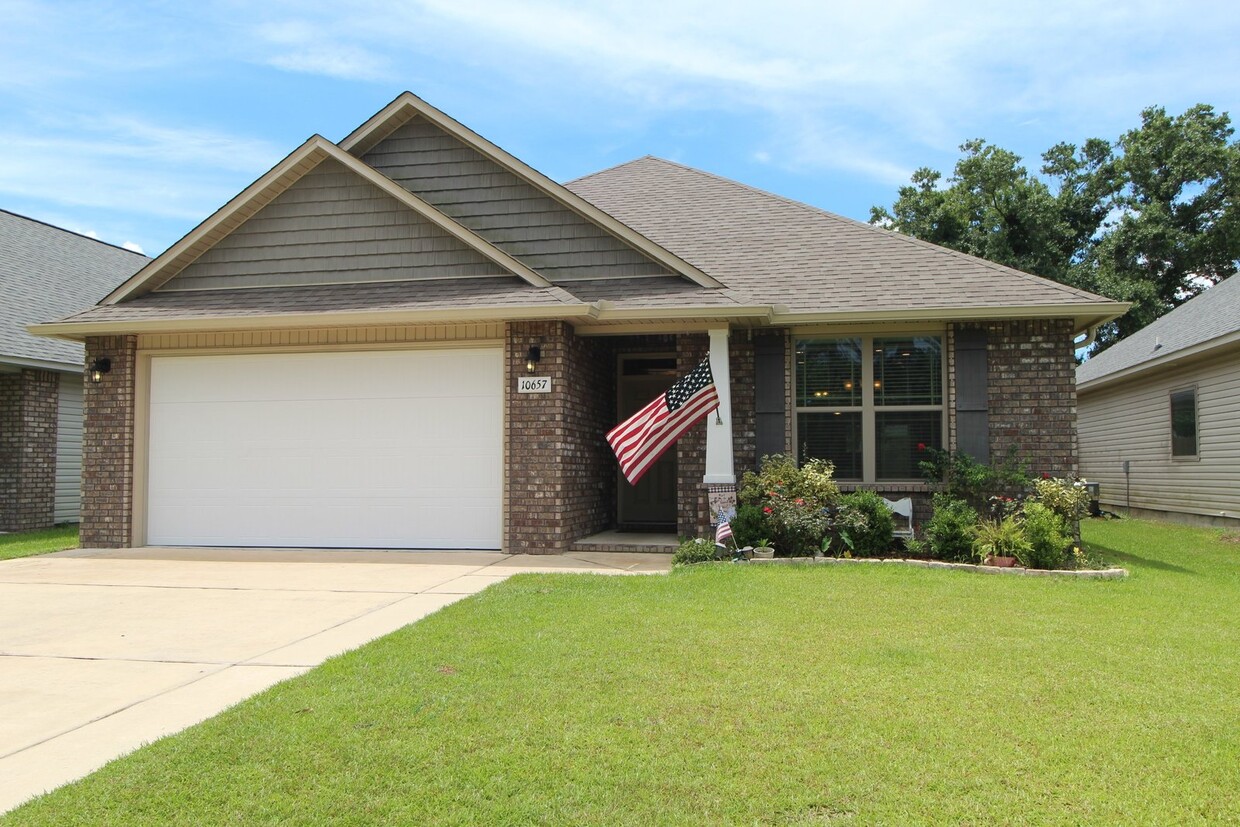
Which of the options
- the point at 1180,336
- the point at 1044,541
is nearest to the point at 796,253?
the point at 1044,541

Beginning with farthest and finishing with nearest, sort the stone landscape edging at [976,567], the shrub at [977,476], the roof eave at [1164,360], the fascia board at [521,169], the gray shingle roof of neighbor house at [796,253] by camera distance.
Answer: the roof eave at [1164,360], the fascia board at [521,169], the gray shingle roof of neighbor house at [796,253], the shrub at [977,476], the stone landscape edging at [976,567]

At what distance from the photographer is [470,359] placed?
1110cm

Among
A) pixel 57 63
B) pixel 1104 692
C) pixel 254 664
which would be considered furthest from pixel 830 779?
pixel 57 63

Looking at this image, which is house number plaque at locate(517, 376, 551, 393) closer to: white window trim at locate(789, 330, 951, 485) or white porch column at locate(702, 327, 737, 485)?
white porch column at locate(702, 327, 737, 485)

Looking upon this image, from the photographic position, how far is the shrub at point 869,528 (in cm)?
982

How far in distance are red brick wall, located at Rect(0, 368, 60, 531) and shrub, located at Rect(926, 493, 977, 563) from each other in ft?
45.3

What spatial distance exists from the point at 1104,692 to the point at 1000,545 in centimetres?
480

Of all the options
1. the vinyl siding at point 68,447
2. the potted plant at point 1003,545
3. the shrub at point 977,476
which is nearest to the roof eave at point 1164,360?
the shrub at point 977,476

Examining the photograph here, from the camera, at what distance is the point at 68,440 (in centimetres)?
1535

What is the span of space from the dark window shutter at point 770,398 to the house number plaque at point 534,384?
2.64 metres

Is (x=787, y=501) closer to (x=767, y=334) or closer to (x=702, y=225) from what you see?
(x=767, y=334)

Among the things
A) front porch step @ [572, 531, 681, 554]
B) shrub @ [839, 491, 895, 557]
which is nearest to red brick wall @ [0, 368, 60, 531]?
front porch step @ [572, 531, 681, 554]

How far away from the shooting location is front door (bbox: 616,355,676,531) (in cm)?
1330

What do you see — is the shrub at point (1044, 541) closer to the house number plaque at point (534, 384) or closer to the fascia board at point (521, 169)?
the fascia board at point (521, 169)
